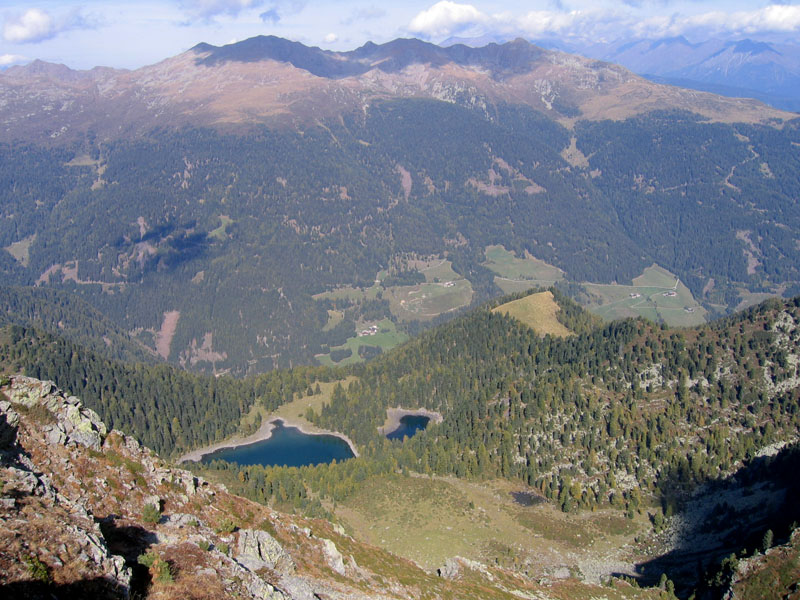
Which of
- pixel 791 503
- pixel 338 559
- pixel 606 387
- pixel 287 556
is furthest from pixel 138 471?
pixel 606 387

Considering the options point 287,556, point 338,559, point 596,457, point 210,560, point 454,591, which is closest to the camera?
point 210,560

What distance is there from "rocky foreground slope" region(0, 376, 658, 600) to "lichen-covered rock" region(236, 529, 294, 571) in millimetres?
141

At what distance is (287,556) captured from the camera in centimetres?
7369

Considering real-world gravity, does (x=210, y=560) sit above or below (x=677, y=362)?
above

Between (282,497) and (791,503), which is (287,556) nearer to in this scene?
(282,497)

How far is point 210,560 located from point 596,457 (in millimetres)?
137568

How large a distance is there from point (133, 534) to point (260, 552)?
13938mm

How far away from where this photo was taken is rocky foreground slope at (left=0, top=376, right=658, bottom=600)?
45312 mm

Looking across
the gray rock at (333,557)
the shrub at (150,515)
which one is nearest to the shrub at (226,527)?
the shrub at (150,515)

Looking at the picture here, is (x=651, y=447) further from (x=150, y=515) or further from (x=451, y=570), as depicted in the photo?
(x=150, y=515)

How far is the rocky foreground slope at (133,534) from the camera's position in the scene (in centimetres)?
4531

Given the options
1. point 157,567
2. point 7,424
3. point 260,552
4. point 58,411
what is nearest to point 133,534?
point 157,567

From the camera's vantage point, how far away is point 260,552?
70562 millimetres

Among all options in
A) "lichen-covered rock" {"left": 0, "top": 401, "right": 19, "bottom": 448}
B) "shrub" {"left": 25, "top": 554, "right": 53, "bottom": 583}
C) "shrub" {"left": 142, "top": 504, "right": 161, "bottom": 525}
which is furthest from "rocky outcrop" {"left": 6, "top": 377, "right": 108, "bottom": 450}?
"shrub" {"left": 25, "top": 554, "right": 53, "bottom": 583}
